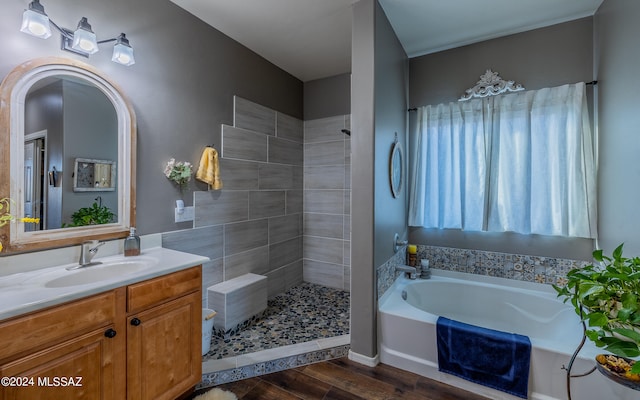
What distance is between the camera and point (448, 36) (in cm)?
256

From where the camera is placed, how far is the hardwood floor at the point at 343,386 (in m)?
1.78

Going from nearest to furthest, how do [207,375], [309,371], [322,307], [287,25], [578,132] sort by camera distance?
[207,375] < [309,371] < [578,132] < [287,25] < [322,307]

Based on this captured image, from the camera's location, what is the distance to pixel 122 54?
1.73 meters

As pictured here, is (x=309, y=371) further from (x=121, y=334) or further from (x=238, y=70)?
(x=238, y=70)

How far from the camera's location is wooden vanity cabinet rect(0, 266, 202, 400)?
1060mm

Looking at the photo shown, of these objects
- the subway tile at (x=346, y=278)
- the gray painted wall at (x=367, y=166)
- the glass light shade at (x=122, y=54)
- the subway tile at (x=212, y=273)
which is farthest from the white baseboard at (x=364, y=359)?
the glass light shade at (x=122, y=54)

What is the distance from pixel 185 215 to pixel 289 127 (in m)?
1.71

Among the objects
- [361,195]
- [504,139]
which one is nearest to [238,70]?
[361,195]

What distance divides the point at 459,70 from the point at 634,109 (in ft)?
4.50

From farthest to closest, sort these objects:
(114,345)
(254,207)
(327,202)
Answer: (327,202) < (254,207) < (114,345)

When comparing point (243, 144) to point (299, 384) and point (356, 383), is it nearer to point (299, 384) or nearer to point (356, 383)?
point (299, 384)

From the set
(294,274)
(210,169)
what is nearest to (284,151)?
(210,169)

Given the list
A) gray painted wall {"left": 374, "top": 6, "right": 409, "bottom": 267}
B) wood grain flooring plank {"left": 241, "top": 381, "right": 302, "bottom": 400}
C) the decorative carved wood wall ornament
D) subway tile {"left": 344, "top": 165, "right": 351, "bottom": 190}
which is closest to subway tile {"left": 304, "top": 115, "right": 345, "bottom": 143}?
subway tile {"left": 344, "top": 165, "right": 351, "bottom": 190}

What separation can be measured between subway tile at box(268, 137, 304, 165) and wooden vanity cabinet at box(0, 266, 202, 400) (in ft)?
5.71
